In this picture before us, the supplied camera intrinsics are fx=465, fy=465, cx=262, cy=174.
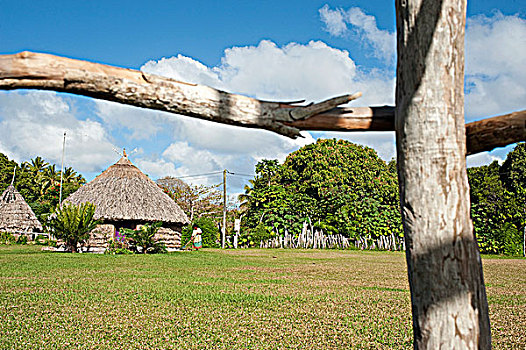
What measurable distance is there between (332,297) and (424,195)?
582 centimetres

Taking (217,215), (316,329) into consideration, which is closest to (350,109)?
(316,329)

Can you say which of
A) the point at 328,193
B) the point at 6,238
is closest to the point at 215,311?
the point at 328,193

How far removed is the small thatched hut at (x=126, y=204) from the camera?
771 inches

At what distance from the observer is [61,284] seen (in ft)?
27.3

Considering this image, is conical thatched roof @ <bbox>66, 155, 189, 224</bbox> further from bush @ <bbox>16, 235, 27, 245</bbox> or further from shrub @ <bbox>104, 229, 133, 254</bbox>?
bush @ <bbox>16, 235, 27, 245</bbox>

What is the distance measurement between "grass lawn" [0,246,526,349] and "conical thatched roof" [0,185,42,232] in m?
19.9

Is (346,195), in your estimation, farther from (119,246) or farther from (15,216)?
(15,216)

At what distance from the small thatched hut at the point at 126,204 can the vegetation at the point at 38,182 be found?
15.6 meters

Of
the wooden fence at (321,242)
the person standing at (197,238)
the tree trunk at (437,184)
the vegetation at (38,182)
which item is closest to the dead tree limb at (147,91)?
the tree trunk at (437,184)

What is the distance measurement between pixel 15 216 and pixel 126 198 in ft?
37.9

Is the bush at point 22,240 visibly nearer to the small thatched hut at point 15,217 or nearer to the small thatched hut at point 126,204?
the small thatched hut at point 15,217

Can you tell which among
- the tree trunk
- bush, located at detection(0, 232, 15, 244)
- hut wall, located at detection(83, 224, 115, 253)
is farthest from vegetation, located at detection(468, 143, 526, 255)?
bush, located at detection(0, 232, 15, 244)

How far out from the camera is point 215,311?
5961 millimetres

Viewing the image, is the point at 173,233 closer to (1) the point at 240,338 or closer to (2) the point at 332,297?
(2) the point at 332,297
